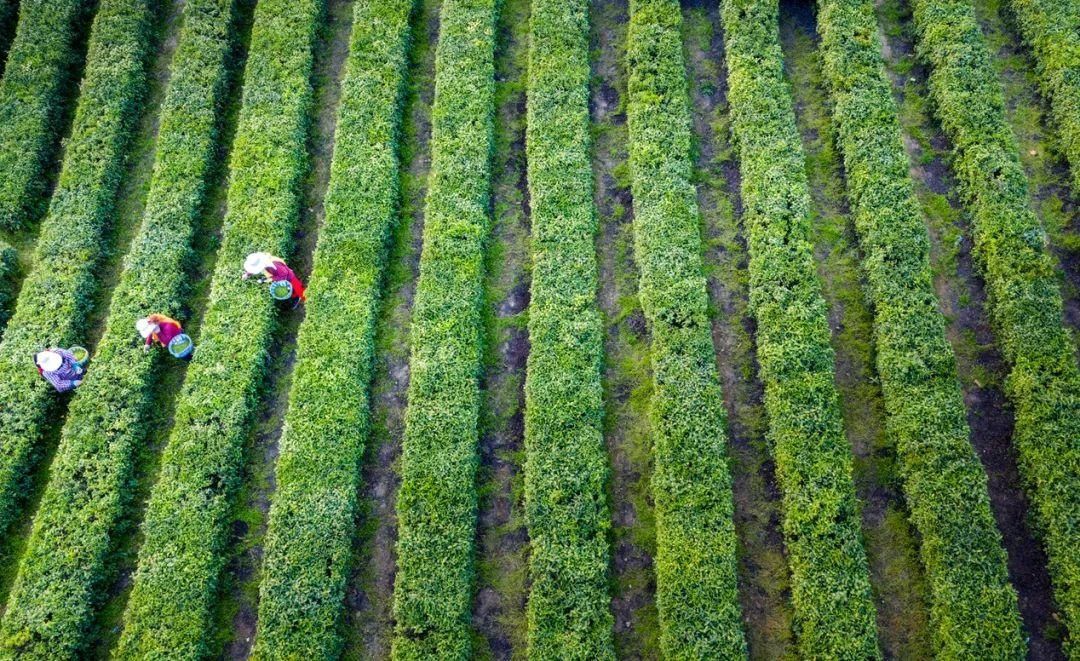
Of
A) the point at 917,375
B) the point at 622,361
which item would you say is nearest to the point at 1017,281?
the point at 917,375

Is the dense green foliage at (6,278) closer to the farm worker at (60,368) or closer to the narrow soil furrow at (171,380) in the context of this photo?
the farm worker at (60,368)

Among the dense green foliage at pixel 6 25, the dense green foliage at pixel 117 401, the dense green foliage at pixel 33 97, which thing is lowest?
the dense green foliage at pixel 117 401

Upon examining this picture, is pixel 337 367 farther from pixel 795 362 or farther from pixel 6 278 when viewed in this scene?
pixel 795 362

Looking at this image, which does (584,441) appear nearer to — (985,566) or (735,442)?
(735,442)

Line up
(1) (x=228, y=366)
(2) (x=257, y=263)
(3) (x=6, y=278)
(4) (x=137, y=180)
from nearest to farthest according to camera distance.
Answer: (1) (x=228, y=366)
(2) (x=257, y=263)
(3) (x=6, y=278)
(4) (x=137, y=180)

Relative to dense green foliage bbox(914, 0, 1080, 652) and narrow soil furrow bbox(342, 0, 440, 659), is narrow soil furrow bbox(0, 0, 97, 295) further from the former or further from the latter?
dense green foliage bbox(914, 0, 1080, 652)

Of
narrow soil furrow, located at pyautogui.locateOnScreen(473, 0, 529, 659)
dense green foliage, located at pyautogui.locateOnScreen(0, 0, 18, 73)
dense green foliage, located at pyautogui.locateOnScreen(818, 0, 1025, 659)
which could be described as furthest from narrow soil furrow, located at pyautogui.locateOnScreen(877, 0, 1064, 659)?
dense green foliage, located at pyautogui.locateOnScreen(0, 0, 18, 73)

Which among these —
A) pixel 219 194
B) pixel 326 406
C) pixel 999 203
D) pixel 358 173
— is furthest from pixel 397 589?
pixel 999 203

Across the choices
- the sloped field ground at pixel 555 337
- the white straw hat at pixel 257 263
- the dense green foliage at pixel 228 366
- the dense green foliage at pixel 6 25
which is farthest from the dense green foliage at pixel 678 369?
the dense green foliage at pixel 6 25
